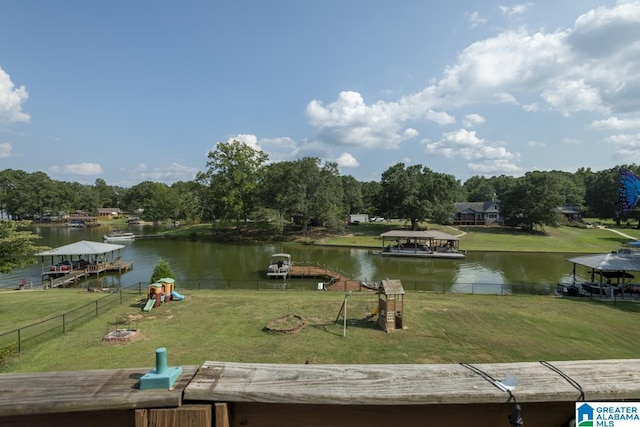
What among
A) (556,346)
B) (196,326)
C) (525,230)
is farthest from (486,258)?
(196,326)

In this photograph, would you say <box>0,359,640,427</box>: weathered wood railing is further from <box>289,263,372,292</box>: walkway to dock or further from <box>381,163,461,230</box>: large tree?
<box>381,163,461,230</box>: large tree

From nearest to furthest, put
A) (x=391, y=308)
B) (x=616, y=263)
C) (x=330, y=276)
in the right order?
(x=391, y=308), (x=616, y=263), (x=330, y=276)

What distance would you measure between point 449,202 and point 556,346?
53598mm

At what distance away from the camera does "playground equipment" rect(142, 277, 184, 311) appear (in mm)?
17556

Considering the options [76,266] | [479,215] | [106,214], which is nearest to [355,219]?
[479,215]

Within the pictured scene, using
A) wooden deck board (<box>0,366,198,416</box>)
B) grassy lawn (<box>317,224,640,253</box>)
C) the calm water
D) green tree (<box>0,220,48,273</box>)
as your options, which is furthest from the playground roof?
wooden deck board (<box>0,366,198,416</box>)

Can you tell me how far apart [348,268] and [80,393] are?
116 feet

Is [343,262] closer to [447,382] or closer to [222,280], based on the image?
[222,280]

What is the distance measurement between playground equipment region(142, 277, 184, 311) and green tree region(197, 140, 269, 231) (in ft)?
142

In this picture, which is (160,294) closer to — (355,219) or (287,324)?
(287,324)

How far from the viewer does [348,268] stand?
36.3 m

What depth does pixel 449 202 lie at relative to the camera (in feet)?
209

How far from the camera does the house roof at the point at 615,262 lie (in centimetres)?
2323

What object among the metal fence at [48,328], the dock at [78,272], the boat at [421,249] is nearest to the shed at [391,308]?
the metal fence at [48,328]
